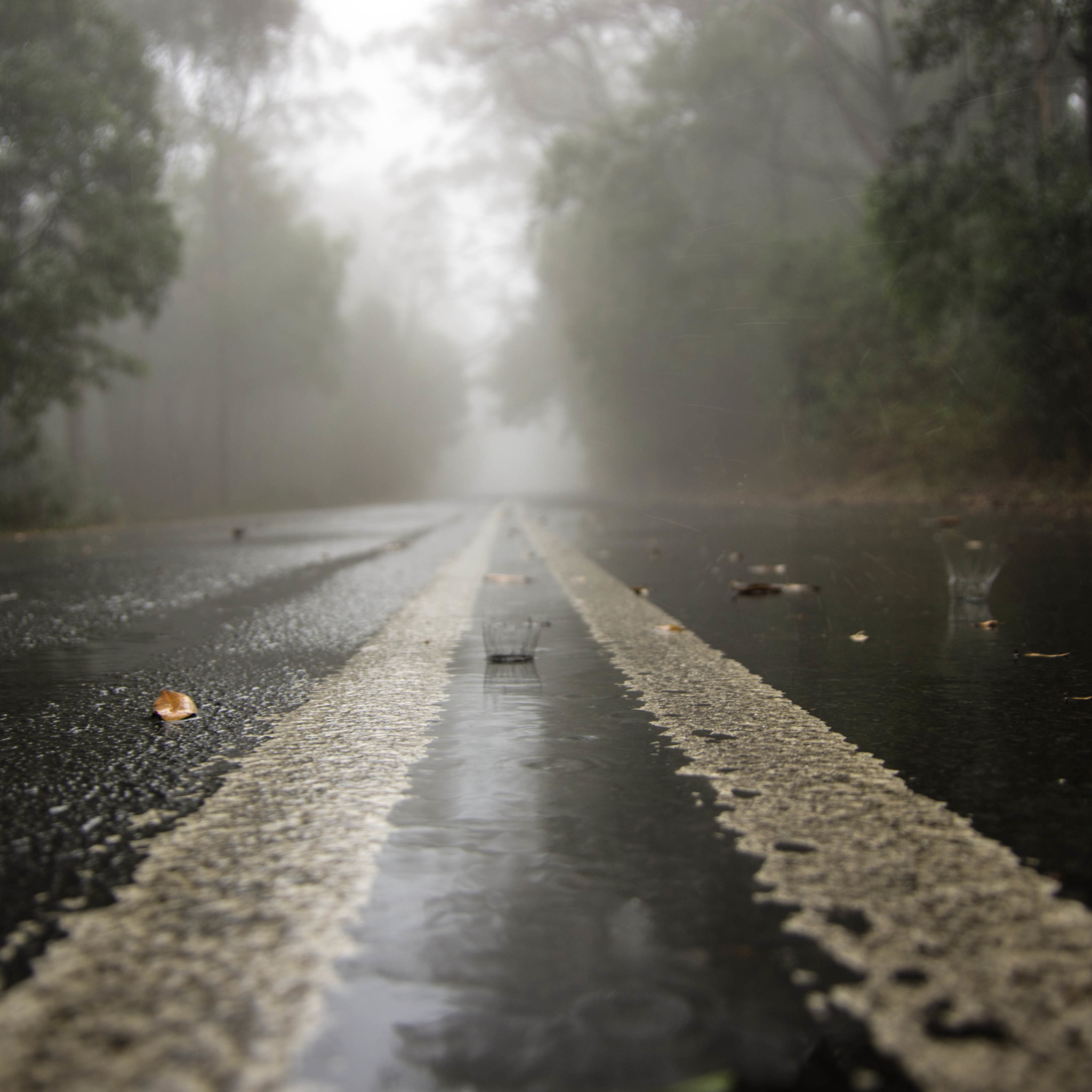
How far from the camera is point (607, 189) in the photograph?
27.4m

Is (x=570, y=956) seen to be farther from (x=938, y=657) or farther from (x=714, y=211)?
(x=714, y=211)

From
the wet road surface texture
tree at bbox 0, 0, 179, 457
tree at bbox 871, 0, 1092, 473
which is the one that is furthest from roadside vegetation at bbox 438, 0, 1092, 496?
tree at bbox 0, 0, 179, 457

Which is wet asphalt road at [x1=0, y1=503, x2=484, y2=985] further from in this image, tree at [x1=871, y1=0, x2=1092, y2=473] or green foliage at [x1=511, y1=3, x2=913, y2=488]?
green foliage at [x1=511, y1=3, x2=913, y2=488]

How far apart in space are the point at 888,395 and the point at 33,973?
818 inches

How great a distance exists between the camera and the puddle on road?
980 mm

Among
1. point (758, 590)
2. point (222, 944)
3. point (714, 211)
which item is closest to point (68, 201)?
point (758, 590)

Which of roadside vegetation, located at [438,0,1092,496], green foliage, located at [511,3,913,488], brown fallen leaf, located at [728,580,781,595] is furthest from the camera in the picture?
green foliage, located at [511,3,913,488]

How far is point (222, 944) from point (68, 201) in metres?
15.9

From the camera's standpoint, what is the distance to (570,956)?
121cm

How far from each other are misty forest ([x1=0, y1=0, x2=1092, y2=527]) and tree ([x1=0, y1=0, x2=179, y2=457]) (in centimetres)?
5

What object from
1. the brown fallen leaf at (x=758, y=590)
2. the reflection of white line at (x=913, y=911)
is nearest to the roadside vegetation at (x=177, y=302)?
the brown fallen leaf at (x=758, y=590)

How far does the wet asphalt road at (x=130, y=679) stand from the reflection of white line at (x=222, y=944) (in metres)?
0.07

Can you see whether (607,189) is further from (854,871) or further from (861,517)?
(854,871)

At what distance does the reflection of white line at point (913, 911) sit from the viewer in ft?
3.27
